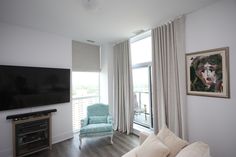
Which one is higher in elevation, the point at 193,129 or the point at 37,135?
the point at 193,129

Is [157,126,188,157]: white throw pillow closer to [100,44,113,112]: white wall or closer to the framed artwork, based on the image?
the framed artwork

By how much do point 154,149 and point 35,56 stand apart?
120 inches

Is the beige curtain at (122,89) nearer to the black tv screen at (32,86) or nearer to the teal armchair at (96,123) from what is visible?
the teal armchair at (96,123)

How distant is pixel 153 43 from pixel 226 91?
1.65m

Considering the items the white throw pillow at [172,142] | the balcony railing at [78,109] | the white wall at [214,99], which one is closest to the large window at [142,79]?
the white wall at [214,99]

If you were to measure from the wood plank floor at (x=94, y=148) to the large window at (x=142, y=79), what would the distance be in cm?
72

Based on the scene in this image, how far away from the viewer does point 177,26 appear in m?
2.52

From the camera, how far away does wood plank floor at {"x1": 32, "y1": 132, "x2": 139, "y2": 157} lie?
2693 millimetres

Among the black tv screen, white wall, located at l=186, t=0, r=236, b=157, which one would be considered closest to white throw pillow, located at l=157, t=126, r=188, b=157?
white wall, located at l=186, t=0, r=236, b=157

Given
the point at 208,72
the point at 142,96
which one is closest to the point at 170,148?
the point at 208,72

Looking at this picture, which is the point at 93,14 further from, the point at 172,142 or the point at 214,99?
the point at 214,99

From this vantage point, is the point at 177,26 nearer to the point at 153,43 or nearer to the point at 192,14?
the point at 192,14

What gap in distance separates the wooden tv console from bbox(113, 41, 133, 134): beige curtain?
6.02ft

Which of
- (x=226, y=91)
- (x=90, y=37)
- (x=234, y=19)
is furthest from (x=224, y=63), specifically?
(x=90, y=37)
